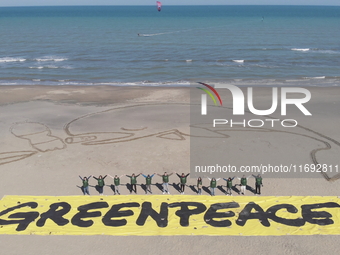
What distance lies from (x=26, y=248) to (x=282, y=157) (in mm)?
18153

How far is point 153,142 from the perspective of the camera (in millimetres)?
29406

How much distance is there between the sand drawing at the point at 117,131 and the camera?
2878 cm

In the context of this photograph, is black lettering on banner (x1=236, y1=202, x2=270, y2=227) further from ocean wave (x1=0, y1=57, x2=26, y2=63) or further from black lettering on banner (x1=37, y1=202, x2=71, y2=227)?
ocean wave (x1=0, y1=57, x2=26, y2=63)

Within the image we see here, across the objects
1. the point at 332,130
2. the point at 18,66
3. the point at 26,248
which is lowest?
the point at 26,248

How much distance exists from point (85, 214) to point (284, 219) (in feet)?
35.2

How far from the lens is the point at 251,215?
64.1 feet

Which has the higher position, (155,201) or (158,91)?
(158,91)

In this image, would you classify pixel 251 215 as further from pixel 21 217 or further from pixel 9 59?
pixel 9 59

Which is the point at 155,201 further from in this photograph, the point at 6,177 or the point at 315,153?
the point at 315,153

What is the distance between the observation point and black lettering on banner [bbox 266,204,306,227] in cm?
1886

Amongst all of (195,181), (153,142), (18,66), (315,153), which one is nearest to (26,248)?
(195,181)

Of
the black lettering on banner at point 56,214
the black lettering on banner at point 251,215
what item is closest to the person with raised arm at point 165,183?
the black lettering on banner at point 251,215

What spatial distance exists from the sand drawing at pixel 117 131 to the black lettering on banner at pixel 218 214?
9198 mm

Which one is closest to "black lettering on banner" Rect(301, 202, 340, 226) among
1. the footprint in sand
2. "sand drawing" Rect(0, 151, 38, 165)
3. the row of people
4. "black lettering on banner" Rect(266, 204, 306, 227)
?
"black lettering on banner" Rect(266, 204, 306, 227)
